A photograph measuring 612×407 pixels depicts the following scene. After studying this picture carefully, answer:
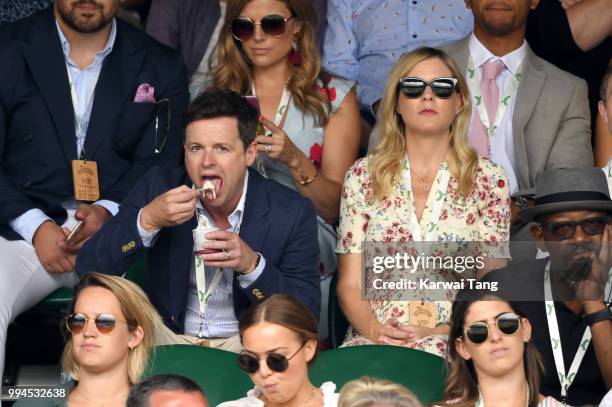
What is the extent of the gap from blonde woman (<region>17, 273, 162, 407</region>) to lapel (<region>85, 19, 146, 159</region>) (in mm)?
1265

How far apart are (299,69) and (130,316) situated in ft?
5.75

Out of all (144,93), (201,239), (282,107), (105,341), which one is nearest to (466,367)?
(201,239)

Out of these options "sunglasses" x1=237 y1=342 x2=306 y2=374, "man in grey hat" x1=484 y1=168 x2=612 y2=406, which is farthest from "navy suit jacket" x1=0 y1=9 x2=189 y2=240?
"man in grey hat" x1=484 y1=168 x2=612 y2=406

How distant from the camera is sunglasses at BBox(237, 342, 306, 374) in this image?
5.25m

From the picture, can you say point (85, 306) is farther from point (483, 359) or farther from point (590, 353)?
point (590, 353)

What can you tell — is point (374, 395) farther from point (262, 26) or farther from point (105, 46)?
point (105, 46)

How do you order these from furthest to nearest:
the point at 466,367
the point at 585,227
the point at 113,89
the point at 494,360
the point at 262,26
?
the point at 113,89 → the point at 262,26 → the point at 585,227 → the point at 466,367 → the point at 494,360

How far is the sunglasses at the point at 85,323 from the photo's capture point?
5.47m

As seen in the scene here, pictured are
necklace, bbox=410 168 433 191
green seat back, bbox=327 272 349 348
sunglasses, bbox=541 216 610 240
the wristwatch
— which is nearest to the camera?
the wristwatch

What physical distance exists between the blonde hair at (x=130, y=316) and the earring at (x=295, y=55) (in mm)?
1664

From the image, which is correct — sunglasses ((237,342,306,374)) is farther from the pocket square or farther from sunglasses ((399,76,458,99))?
the pocket square

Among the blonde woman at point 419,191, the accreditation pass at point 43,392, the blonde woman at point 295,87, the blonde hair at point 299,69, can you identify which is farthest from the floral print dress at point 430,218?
the accreditation pass at point 43,392

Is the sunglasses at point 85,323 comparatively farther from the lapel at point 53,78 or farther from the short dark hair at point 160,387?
the lapel at point 53,78

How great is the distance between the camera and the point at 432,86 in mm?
6246
